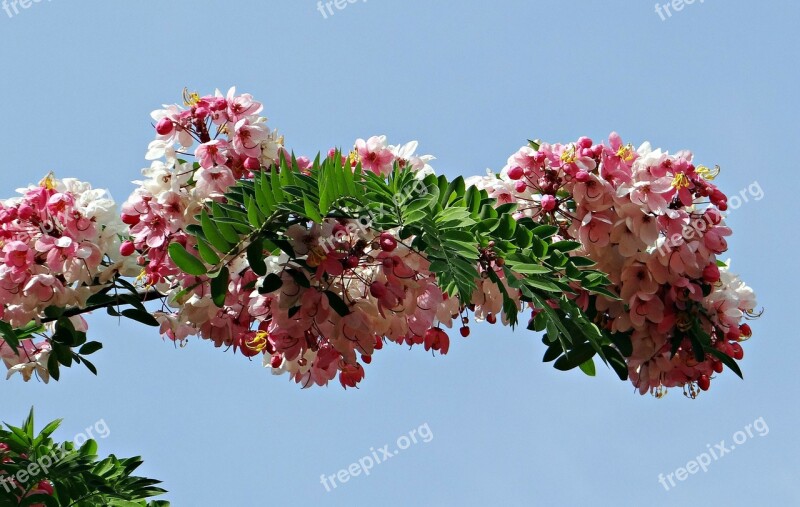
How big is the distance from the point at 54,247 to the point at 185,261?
0.91 meters

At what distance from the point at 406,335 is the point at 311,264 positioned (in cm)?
89

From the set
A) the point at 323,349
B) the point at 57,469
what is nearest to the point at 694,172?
the point at 323,349

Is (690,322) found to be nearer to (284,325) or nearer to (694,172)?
(694,172)

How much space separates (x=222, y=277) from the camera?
4051 mm

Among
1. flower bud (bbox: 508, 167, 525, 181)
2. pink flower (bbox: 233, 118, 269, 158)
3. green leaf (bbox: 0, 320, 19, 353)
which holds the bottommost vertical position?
flower bud (bbox: 508, 167, 525, 181)

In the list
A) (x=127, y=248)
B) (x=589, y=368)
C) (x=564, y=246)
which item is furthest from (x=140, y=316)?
(x=589, y=368)

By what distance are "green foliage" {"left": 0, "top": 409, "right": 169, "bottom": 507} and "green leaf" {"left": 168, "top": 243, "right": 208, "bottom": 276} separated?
94.8 inches

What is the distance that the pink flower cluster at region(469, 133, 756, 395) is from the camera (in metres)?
4.56

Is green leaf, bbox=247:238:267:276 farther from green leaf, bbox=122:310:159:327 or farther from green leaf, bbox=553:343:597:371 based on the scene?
green leaf, bbox=553:343:597:371

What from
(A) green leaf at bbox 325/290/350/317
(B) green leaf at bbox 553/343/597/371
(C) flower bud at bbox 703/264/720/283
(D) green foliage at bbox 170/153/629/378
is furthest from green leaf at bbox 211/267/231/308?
(C) flower bud at bbox 703/264/720/283

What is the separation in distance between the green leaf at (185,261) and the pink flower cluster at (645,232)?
154cm

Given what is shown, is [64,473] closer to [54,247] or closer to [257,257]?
[54,247]

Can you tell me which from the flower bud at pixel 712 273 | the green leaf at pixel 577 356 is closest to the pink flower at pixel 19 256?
the green leaf at pixel 577 356

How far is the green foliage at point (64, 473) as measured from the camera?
577cm
